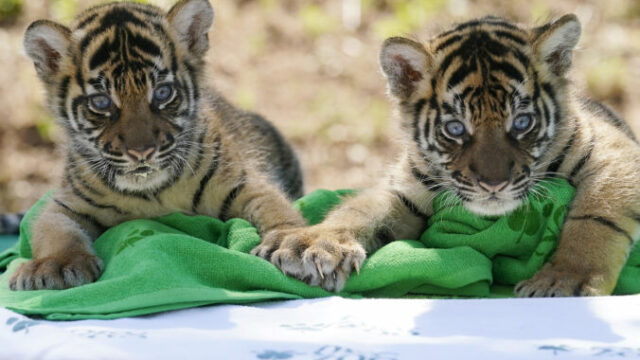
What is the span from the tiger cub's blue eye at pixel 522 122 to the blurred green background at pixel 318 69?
3054 millimetres

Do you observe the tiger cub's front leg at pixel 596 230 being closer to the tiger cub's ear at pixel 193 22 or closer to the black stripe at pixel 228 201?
the black stripe at pixel 228 201

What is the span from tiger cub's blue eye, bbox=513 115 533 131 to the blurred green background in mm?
3054

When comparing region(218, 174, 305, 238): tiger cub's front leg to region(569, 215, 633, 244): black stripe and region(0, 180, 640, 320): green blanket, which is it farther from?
region(569, 215, 633, 244): black stripe

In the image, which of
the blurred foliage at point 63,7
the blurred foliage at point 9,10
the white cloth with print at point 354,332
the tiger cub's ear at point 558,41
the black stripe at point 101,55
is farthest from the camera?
the blurred foliage at point 9,10

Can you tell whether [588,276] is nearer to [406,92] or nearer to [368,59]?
[406,92]

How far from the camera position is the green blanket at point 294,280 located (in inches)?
107

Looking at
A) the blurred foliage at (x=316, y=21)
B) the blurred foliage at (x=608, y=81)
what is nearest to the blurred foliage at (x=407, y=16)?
the blurred foliage at (x=316, y=21)

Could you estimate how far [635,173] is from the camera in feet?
10.3

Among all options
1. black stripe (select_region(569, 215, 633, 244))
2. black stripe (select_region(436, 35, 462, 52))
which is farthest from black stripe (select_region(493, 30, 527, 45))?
black stripe (select_region(569, 215, 633, 244))

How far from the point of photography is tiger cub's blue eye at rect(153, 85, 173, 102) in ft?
10.6

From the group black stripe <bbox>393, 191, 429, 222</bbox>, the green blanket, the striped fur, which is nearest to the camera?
the green blanket

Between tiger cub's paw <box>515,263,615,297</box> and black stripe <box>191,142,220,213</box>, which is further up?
black stripe <box>191,142,220,213</box>

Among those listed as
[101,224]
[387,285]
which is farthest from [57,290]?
[387,285]

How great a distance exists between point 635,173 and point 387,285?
3.14 ft
